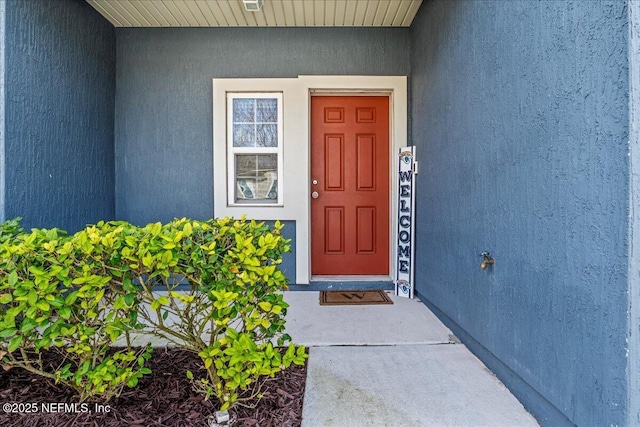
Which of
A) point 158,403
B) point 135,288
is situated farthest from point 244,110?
point 158,403

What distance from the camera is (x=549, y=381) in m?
1.42

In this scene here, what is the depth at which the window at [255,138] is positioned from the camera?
360 centimetres

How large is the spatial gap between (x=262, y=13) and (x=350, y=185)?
191 cm

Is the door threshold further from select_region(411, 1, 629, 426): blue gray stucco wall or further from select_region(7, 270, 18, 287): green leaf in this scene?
select_region(7, 270, 18, 287): green leaf

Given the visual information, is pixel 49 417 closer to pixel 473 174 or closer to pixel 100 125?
pixel 473 174

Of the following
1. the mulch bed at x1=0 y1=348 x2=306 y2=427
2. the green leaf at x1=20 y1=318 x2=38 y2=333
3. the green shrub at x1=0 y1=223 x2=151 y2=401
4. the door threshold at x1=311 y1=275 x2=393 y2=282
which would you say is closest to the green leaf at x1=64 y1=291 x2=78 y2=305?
the green shrub at x1=0 y1=223 x2=151 y2=401

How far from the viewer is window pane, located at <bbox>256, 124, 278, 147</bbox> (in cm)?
362

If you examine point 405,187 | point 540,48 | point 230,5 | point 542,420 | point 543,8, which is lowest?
point 542,420

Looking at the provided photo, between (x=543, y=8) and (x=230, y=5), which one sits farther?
(x=230, y=5)

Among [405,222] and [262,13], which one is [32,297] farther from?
[262,13]

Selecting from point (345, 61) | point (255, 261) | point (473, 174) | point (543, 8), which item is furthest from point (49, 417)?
point (345, 61)

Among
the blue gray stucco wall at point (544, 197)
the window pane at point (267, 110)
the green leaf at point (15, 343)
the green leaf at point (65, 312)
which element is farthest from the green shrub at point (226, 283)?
the window pane at point (267, 110)

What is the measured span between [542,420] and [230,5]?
3.77 metres

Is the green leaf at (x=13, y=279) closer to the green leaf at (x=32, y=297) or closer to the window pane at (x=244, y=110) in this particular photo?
the green leaf at (x=32, y=297)
